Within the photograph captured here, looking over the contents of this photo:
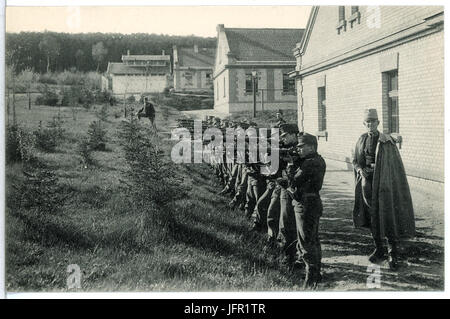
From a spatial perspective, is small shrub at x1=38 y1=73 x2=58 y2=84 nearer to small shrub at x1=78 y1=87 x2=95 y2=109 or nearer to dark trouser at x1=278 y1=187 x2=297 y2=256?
small shrub at x1=78 y1=87 x2=95 y2=109

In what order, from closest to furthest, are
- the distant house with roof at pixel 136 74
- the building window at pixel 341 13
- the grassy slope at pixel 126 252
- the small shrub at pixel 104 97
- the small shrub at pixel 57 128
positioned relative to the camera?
the grassy slope at pixel 126 252
the small shrub at pixel 57 128
the distant house with roof at pixel 136 74
the small shrub at pixel 104 97
the building window at pixel 341 13

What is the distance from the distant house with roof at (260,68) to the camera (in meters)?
19.6

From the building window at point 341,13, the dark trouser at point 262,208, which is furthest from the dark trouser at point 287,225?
the building window at point 341,13

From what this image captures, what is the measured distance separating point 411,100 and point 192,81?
78.7 feet

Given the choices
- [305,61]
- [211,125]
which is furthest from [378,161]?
[305,61]

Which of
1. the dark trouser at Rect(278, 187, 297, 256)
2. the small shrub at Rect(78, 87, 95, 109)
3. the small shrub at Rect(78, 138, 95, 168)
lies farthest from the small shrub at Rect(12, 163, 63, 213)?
the small shrub at Rect(78, 87, 95, 109)

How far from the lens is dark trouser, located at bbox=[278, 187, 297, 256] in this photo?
16.9ft

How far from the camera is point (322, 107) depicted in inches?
535

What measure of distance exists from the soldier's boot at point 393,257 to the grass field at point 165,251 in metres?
0.11

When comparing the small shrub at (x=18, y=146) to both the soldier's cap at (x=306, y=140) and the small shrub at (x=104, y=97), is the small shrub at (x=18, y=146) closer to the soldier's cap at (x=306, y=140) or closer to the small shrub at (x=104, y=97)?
the soldier's cap at (x=306, y=140)

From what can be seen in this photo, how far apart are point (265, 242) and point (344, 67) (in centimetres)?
725

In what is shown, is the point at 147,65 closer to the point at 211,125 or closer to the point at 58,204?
the point at 211,125

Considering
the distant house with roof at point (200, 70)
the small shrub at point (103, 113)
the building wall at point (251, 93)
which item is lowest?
the small shrub at point (103, 113)

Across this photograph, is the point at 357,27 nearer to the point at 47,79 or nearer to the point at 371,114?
the point at 371,114
